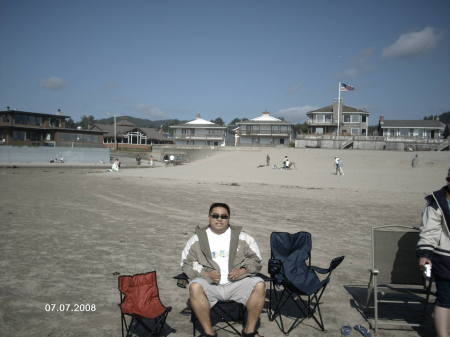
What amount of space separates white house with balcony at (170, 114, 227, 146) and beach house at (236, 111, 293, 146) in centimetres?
579

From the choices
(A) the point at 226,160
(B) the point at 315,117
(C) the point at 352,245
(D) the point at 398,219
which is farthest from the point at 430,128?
(C) the point at 352,245

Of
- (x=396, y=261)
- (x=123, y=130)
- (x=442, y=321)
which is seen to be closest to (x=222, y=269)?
(x=396, y=261)

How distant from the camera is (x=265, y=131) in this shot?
238 feet

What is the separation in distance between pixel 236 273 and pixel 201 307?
579 mm

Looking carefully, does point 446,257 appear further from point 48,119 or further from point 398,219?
point 48,119

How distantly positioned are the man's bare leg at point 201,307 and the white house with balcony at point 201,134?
246ft

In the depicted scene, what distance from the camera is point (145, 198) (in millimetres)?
15555

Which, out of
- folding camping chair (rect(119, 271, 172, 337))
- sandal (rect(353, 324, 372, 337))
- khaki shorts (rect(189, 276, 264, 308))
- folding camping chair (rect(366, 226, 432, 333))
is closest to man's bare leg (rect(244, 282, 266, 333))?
khaki shorts (rect(189, 276, 264, 308))

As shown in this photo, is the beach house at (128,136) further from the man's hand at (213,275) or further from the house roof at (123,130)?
the man's hand at (213,275)

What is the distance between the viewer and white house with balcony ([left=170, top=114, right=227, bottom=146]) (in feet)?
258

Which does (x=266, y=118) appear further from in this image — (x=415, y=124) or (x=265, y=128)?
(x=415, y=124)

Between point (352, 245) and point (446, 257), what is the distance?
4597mm

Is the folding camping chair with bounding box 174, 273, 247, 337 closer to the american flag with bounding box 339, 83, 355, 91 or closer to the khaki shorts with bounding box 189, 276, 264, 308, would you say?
the khaki shorts with bounding box 189, 276, 264, 308

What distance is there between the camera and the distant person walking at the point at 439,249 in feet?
11.4
